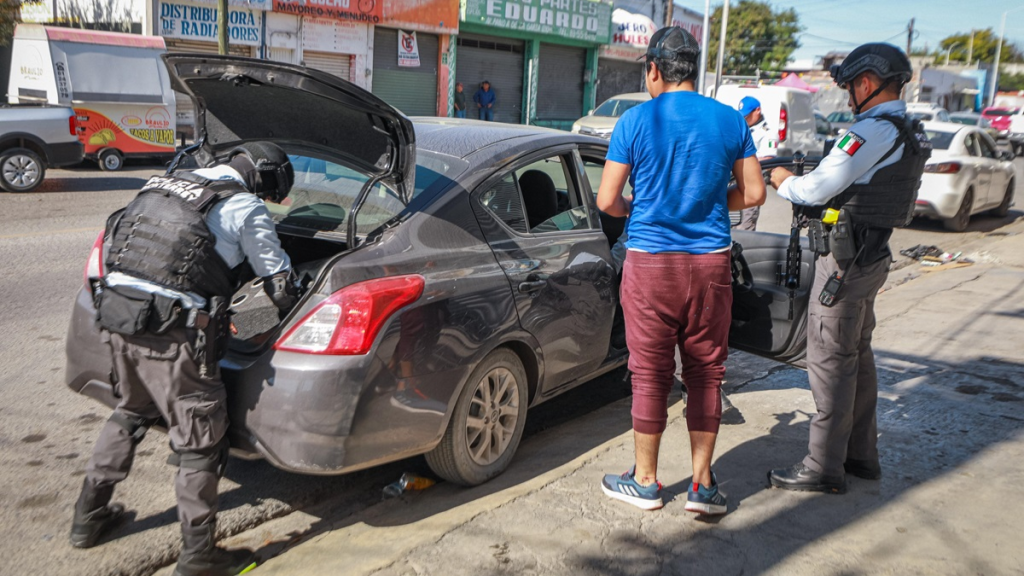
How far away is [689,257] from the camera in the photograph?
3463mm

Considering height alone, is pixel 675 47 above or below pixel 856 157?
above

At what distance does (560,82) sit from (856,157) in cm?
3077

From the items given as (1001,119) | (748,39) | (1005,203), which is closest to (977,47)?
(748,39)

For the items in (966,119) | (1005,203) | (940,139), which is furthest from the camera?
(966,119)

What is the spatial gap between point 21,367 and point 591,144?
11.9 feet

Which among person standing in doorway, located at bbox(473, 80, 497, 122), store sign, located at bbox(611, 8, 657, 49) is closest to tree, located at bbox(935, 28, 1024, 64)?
store sign, located at bbox(611, 8, 657, 49)

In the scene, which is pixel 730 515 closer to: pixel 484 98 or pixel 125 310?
pixel 125 310

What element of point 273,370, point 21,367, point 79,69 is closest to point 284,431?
point 273,370

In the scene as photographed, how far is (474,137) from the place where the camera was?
4.30 m

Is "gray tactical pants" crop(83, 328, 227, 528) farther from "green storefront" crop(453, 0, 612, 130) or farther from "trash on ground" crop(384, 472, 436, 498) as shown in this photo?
"green storefront" crop(453, 0, 612, 130)

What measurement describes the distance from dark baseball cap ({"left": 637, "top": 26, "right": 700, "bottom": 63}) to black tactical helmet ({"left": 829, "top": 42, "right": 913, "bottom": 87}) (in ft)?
2.35

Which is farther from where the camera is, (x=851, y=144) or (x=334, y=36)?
(x=334, y=36)

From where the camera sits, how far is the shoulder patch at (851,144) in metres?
3.53

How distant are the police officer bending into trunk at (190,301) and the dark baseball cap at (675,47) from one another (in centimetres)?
154
